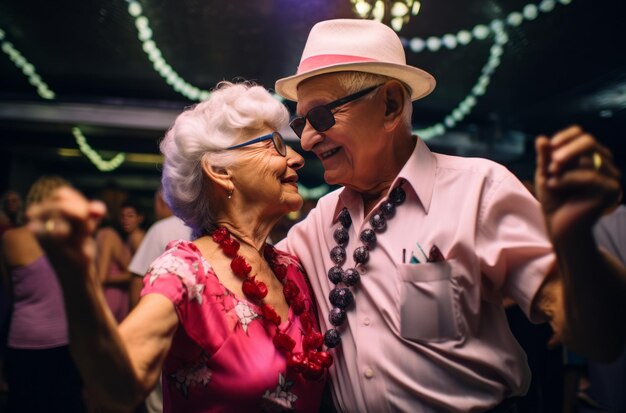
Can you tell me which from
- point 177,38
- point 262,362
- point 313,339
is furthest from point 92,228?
point 177,38

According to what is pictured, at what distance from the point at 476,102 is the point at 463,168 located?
5.99 m

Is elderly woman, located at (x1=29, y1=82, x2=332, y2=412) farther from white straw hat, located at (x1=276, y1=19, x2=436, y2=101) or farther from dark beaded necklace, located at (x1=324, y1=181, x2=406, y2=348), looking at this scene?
white straw hat, located at (x1=276, y1=19, x2=436, y2=101)

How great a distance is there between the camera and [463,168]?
1.67m

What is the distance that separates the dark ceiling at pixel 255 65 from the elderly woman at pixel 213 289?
2831 millimetres

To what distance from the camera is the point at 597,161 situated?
1.04 meters

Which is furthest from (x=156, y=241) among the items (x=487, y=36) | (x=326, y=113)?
(x=487, y=36)

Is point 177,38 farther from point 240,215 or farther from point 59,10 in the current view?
point 240,215

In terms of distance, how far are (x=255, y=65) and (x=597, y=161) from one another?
17.5 ft

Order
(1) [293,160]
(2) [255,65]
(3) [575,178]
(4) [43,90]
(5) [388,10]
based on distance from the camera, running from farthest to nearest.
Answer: (4) [43,90] → (2) [255,65] → (5) [388,10] → (1) [293,160] → (3) [575,178]

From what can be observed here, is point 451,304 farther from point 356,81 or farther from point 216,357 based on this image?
point 356,81

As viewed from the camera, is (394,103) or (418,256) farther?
(394,103)

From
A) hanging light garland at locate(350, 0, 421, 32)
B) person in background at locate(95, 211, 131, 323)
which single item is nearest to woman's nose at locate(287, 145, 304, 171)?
hanging light garland at locate(350, 0, 421, 32)

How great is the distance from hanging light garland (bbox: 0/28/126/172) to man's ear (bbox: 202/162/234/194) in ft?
16.2

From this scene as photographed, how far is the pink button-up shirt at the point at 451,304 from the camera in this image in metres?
1.48
